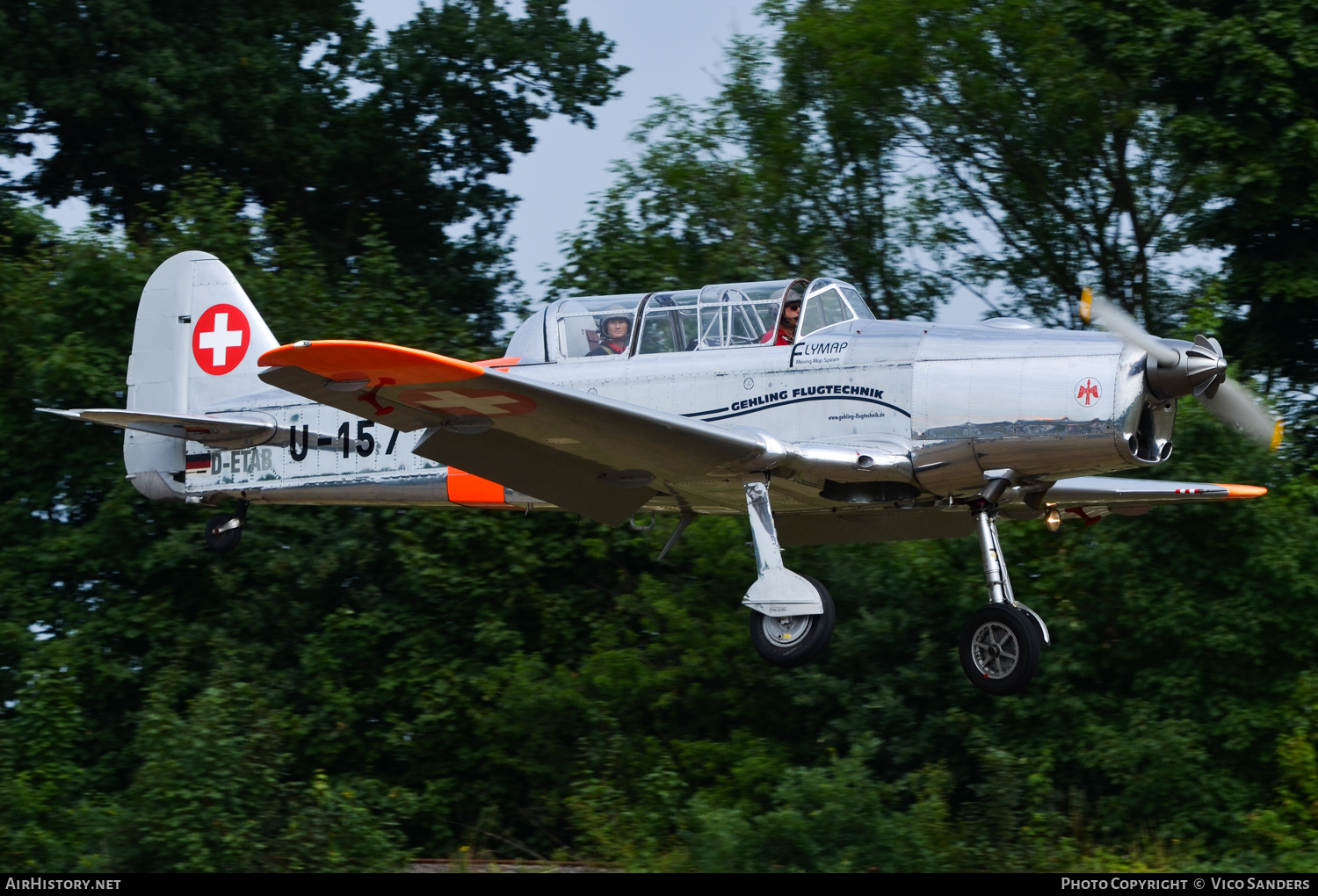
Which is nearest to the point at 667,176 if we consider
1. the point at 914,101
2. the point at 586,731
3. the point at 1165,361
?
the point at 914,101

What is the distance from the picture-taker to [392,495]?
11477mm

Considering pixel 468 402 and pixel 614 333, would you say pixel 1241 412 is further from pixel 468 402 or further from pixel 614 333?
pixel 468 402

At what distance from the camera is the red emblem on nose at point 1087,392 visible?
361 inches

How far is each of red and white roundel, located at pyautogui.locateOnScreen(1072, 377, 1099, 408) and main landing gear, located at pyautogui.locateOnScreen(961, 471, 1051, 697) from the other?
641mm

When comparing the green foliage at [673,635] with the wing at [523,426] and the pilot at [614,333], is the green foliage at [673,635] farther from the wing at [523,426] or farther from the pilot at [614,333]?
the pilot at [614,333]

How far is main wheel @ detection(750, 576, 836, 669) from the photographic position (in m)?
9.41

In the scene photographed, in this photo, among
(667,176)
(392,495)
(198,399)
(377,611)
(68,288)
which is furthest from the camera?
(667,176)

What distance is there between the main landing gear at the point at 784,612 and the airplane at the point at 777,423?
14 millimetres

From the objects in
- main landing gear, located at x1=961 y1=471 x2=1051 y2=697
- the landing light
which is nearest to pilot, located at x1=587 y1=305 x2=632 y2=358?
main landing gear, located at x1=961 y1=471 x2=1051 y2=697

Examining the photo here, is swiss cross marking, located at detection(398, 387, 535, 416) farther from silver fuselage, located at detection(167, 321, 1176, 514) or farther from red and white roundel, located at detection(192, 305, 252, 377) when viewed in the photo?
red and white roundel, located at detection(192, 305, 252, 377)

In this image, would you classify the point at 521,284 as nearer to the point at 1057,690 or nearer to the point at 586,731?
the point at 586,731

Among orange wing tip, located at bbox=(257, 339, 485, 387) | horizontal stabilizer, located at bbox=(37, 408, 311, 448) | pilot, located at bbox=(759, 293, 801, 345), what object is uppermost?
pilot, located at bbox=(759, 293, 801, 345)

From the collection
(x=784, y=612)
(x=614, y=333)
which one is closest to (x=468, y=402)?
(x=614, y=333)

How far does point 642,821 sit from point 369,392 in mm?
5274
